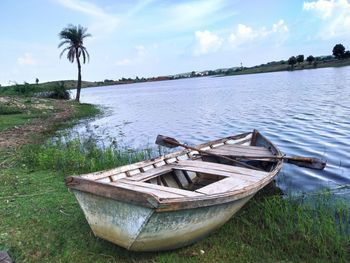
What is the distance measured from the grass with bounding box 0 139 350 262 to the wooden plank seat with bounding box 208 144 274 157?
1380 millimetres

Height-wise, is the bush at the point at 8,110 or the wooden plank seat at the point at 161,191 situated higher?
the wooden plank seat at the point at 161,191

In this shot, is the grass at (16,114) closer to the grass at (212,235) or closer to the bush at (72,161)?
the bush at (72,161)

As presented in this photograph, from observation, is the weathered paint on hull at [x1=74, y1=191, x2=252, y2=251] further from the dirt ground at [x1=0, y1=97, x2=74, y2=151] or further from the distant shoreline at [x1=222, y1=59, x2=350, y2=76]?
the distant shoreline at [x1=222, y1=59, x2=350, y2=76]

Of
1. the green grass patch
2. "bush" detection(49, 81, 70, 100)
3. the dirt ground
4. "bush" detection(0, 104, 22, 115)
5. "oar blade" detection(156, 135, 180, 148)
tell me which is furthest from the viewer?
"bush" detection(49, 81, 70, 100)

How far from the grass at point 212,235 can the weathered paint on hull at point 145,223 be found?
0.35 metres

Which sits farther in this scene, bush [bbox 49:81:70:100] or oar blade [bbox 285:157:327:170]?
bush [bbox 49:81:70:100]

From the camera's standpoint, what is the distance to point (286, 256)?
205 inches

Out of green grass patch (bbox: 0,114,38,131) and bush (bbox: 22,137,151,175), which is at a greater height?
bush (bbox: 22,137,151,175)

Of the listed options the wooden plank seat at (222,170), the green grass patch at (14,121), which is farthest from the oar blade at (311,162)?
the green grass patch at (14,121)

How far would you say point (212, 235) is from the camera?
5645mm

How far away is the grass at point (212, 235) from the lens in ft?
16.8

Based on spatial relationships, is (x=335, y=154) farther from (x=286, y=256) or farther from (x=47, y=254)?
(x=47, y=254)

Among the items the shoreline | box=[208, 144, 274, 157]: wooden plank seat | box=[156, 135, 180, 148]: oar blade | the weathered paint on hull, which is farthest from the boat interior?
the shoreline

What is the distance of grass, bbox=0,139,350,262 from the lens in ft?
16.8
